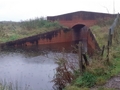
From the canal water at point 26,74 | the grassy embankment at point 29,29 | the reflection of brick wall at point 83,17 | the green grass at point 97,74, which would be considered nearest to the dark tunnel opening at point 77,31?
the reflection of brick wall at point 83,17

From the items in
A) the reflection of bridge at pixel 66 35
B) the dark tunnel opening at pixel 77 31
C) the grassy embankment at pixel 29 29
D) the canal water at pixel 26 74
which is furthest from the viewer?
the dark tunnel opening at pixel 77 31

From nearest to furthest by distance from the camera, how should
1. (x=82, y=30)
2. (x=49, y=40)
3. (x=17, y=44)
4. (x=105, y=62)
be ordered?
(x=105, y=62) → (x=17, y=44) → (x=49, y=40) → (x=82, y=30)

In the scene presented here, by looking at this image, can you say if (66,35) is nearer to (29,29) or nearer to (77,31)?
(77,31)

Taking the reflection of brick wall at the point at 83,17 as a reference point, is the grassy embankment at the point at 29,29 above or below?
below

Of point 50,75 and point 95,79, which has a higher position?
point 95,79

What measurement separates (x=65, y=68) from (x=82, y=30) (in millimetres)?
25290


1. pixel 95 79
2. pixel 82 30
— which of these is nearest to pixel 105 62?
pixel 95 79

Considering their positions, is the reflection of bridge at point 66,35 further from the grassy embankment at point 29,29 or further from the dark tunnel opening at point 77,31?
the grassy embankment at point 29,29

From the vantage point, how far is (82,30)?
3403cm

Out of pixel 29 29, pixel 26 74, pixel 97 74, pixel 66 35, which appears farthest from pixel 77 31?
pixel 97 74

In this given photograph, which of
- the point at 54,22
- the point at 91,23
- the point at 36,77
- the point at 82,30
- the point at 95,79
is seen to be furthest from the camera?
the point at 82,30

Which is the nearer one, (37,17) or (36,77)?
(36,77)

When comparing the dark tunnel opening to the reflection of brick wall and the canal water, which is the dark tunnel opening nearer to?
the reflection of brick wall

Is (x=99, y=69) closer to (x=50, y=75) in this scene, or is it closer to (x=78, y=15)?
(x=50, y=75)
